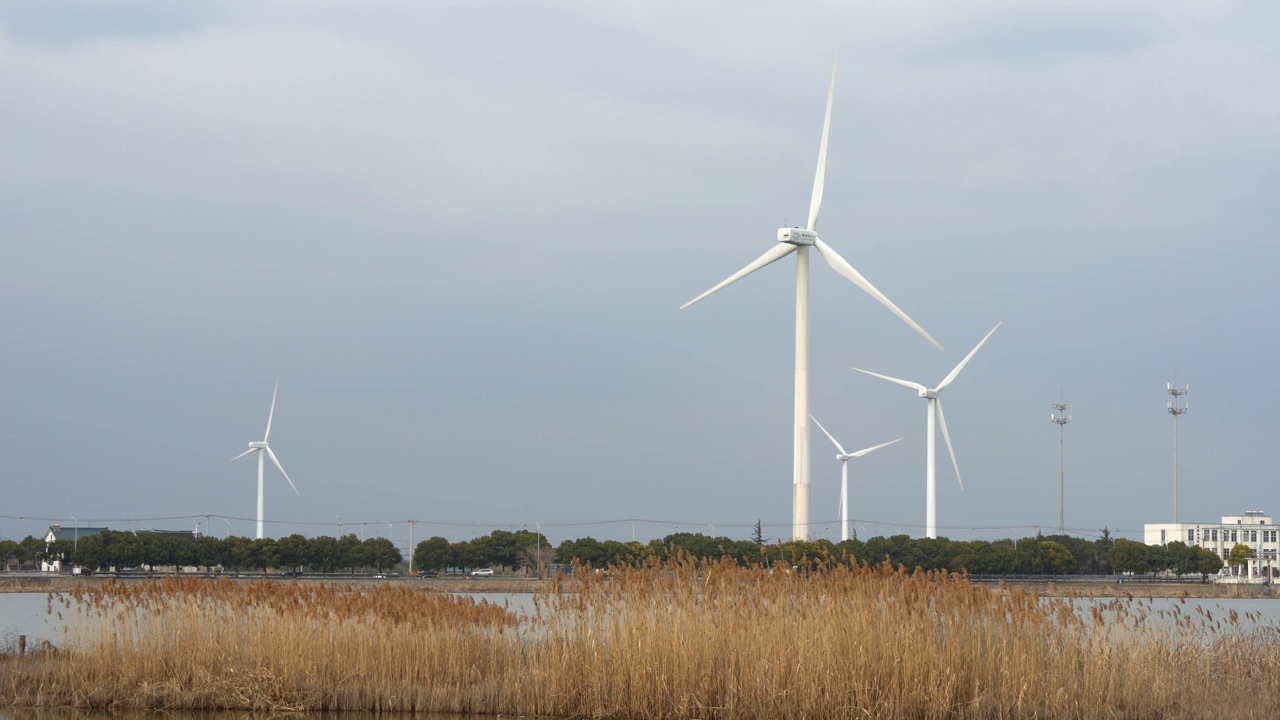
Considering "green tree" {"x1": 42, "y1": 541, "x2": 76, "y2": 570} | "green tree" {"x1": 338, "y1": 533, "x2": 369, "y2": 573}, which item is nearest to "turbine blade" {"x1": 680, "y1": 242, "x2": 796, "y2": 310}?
"green tree" {"x1": 338, "y1": 533, "x2": 369, "y2": 573}

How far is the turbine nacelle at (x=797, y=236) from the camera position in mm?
74438

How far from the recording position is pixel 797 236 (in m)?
74.7

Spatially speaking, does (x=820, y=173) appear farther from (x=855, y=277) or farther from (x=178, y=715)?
(x=178, y=715)

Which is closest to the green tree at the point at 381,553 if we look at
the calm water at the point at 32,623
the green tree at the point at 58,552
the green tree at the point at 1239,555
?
the green tree at the point at 58,552

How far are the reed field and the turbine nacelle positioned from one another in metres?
54.2

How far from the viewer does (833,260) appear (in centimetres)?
7119

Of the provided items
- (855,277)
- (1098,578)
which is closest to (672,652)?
(855,277)

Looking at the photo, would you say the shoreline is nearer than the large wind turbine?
No

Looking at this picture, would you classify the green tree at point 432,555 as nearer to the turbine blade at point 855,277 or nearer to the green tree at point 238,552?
the green tree at point 238,552

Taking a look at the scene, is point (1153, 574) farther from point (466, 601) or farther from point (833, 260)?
point (466, 601)

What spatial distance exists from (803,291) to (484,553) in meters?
84.9

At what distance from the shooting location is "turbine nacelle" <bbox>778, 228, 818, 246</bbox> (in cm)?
7444

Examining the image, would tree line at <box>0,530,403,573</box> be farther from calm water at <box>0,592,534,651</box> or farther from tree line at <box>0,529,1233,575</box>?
calm water at <box>0,592,534,651</box>

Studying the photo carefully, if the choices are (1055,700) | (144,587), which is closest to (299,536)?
(144,587)
